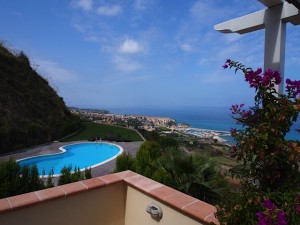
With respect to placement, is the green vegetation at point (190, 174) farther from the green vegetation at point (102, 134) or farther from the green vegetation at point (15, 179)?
the green vegetation at point (102, 134)

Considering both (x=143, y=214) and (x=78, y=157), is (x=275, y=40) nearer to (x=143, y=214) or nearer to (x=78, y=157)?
Result: (x=143, y=214)

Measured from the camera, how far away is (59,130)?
1686cm

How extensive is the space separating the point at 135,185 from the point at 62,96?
2036 centimetres

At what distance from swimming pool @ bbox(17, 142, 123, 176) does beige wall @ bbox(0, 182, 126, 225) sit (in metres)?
8.37

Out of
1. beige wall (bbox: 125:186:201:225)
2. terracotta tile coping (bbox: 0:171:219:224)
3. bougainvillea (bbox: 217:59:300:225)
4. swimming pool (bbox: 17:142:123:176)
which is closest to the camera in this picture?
bougainvillea (bbox: 217:59:300:225)

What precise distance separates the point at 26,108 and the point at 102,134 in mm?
5514

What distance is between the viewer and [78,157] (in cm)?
1348

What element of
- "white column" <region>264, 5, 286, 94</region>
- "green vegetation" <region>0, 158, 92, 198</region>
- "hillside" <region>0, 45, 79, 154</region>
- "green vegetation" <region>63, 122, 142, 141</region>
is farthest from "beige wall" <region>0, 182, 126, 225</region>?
"green vegetation" <region>63, 122, 142, 141</region>

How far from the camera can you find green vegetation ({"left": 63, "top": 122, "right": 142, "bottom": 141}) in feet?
54.6

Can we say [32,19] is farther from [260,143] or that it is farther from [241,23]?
[260,143]

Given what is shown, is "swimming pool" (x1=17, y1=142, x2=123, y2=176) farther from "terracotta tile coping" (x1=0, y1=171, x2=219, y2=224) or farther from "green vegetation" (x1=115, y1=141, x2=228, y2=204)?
"terracotta tile coping" (x1=0, y1=171, x2=219, y2=224)

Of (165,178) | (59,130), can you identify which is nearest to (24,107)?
(59,130)

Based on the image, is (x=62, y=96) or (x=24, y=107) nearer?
A: (x=24, y=107)

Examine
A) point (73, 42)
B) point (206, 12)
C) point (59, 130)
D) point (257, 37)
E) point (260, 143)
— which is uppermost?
point (73, 42)
